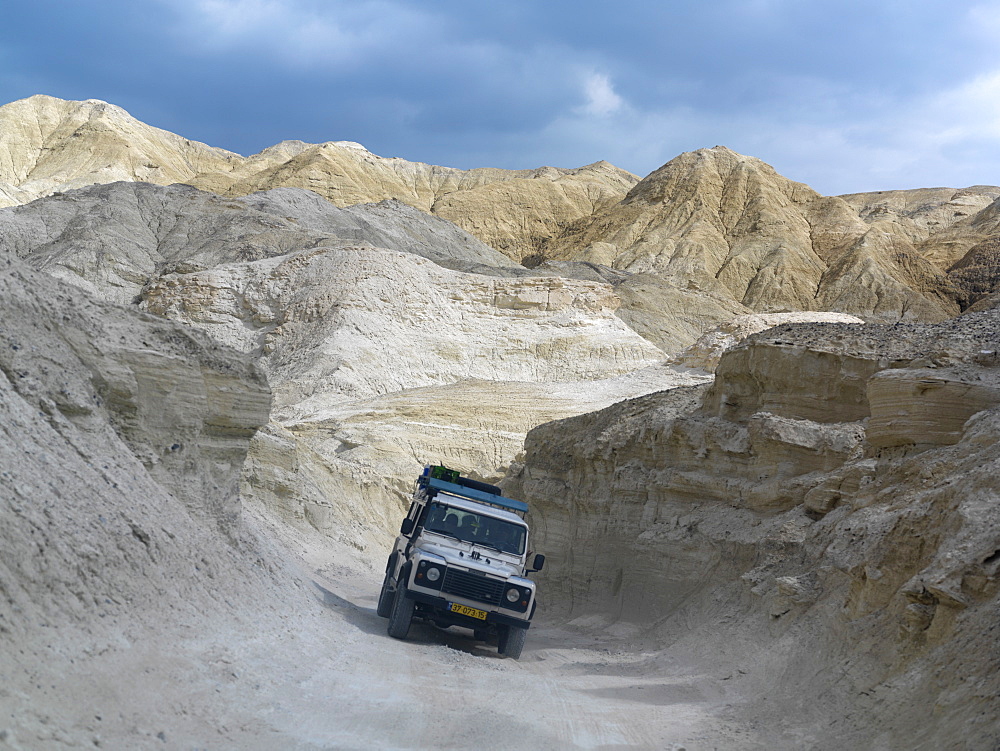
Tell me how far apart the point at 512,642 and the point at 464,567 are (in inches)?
53.7

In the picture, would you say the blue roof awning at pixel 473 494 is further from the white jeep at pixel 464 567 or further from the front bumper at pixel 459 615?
the front bumper at pixel 459 615

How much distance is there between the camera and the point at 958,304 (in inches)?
3194

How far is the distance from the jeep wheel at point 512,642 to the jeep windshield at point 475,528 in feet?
3.98

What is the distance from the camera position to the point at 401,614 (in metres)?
12.4

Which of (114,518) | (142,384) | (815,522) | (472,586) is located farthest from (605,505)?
(114,518)

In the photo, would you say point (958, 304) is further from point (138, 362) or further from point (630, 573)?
point (138, 362)

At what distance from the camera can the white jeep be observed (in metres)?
12.3

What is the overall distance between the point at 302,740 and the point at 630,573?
475 inches

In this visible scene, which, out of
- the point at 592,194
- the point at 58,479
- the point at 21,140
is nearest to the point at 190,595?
the point at 58,479

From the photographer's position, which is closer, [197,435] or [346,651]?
[346,651]

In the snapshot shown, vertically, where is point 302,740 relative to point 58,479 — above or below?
below

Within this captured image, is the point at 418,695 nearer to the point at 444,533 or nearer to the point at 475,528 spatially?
the point at 444,533

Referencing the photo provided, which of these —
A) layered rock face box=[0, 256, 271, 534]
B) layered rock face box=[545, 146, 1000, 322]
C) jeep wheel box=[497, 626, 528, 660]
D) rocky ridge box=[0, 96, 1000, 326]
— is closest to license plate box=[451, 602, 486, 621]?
jeep wheel box=[497, 626, 528, 660]

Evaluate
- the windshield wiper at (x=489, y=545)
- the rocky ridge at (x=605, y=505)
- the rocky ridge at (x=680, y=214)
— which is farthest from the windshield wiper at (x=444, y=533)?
the rocky ridge at (x=680, y=214)
